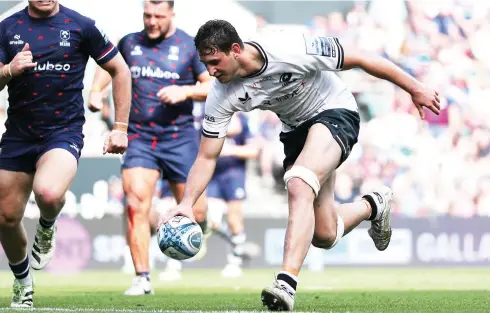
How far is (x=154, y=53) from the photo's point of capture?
11.2 metres

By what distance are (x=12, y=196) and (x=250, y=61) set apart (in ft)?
7.62

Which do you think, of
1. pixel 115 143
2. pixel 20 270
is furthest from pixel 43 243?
pixel 115 143

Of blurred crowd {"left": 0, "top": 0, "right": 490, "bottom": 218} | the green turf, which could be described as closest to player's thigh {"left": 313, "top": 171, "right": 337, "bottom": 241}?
the green turf

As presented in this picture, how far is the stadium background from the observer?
17.1 metres

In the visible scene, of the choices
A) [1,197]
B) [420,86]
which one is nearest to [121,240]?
[1,197]

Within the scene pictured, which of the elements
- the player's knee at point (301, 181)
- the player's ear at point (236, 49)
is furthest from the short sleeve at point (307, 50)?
the player's knee at point (301, 181)

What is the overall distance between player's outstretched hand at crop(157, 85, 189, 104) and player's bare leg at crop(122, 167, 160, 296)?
29.8 inches

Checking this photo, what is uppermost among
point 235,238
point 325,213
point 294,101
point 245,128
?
point 245,128

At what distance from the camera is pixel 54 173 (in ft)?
26.2

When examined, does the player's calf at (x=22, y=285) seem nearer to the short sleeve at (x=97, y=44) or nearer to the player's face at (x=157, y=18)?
the short sleeve at (x=97, y=44)

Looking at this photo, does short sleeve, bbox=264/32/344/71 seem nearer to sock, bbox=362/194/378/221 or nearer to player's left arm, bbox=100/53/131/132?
player's left arm, bbox=100/53/131/132

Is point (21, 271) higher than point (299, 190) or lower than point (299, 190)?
lower

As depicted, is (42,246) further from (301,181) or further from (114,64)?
(301,181)

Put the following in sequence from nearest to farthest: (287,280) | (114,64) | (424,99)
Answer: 1. (287,280)
2. (424,99)
3. (114,64)
